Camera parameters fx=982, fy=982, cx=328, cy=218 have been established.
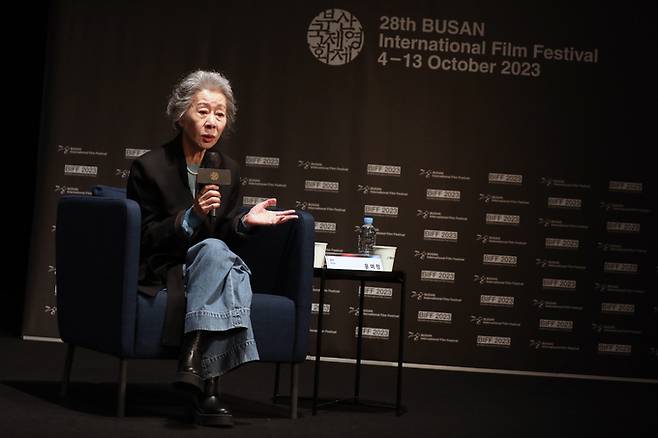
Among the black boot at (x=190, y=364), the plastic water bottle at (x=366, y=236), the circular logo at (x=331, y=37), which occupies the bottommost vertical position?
the black boot at (x=190, y=364)

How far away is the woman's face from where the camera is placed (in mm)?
3758

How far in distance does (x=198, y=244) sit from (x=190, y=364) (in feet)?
1.50

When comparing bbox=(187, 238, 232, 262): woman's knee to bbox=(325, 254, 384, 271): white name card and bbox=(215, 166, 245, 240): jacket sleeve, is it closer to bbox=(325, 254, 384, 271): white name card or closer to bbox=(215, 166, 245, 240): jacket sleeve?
bbox=(215, 166, 245, 240): jacket sleeve

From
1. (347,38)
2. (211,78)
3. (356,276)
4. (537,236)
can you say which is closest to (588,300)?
(537,236)

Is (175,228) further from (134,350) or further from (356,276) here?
(356,276)

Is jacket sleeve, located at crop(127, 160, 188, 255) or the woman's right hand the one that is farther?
jacket sleeve, located at crop(127, 160, 188, 255)

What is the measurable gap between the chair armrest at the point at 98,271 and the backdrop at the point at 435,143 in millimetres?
2228

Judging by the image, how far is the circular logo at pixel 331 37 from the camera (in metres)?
6.11

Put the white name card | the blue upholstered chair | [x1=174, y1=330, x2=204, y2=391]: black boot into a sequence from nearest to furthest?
[x1=174, y1=330, x2=204, y2=391]: black boot, the blue upholstered chair, the white name card

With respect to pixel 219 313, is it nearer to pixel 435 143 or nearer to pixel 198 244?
pixel 198 244

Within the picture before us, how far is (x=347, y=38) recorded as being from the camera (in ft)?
20.1

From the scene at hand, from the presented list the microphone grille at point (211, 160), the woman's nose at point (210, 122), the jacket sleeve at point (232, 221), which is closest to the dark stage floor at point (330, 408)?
the jacket sleeve at point (232, 221)

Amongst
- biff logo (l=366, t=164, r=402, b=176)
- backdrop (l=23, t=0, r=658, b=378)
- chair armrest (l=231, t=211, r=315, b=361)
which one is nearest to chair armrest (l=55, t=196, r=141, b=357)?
chair armrest (l=231, t=211, r=315, b=361)

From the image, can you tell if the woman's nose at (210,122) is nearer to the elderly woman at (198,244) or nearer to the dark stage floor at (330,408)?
the elderly woman at (198,244)
